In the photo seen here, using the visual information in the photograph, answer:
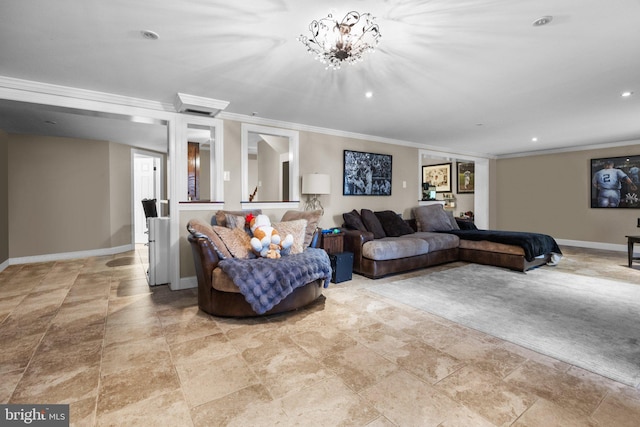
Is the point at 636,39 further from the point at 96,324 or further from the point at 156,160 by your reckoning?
the point at 156,160

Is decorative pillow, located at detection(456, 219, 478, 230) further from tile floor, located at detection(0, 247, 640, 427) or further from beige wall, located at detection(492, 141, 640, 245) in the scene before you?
tile floor, located at detection(0, 247, 640, 427)

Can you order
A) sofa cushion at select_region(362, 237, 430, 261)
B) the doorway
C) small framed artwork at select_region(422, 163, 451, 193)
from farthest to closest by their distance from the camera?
small framed artwork at select_region(422, 163, 451, 193)
the doorway
sofa cushion at select_region(362, 237, 430, 261)

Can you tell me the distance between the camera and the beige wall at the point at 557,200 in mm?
6277

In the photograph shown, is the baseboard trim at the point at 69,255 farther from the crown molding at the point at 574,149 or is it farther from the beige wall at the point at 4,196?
the crown molding at the point at 574,149

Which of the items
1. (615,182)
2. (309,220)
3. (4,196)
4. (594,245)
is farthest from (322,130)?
(594,245)

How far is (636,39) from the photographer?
87.4 inches

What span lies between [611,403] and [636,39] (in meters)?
2.49

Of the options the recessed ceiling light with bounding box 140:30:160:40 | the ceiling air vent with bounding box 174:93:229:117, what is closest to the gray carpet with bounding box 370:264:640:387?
the ceiling air vent with bounding box 174:93:229:117

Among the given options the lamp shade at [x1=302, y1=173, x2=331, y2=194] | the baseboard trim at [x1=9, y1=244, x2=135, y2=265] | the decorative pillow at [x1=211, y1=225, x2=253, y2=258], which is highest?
the lamp shade at [x1=302, y1=173, x2=331, y2=194]

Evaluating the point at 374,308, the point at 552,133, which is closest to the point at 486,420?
the point at 374,308

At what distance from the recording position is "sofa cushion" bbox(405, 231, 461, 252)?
188 inches

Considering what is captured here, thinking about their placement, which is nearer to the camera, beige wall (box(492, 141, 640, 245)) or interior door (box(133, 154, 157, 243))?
beige wall (box(492, 141, 640, 245))

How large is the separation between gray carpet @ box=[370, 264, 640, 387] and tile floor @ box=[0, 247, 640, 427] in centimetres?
22

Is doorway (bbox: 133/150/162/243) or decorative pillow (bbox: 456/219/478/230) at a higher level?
doorway (bbox: 133/150/162/243)
